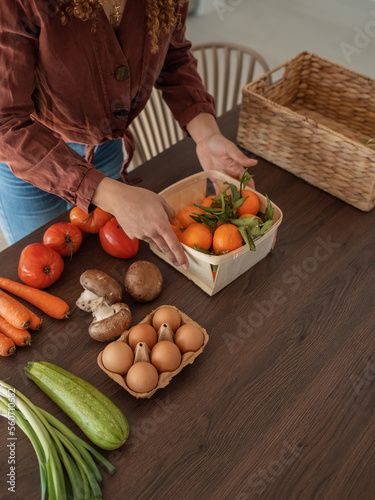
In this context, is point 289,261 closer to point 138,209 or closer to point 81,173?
point 138,209

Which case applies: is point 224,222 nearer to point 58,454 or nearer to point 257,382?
point 257,382

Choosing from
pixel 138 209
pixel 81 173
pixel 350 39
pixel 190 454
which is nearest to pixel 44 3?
pixel 81 173

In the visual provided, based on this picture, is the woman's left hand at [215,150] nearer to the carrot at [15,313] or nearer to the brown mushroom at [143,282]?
the brown mushroom at [143,282]

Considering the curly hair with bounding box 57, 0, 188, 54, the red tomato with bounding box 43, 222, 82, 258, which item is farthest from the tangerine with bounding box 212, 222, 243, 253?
the curly hair with bounding box 57, 0, 188, 54

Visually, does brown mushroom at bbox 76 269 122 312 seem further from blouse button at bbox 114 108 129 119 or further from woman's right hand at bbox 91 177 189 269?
blouse button at bbox 114 108 129 119

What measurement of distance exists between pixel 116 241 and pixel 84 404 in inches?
17.0

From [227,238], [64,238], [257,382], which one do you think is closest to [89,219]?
[64,238]

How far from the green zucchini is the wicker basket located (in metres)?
0.92

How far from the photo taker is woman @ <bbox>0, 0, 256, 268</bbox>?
0.95 m

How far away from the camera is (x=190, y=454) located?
2.85 feet

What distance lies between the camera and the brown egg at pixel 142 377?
2.95 ft

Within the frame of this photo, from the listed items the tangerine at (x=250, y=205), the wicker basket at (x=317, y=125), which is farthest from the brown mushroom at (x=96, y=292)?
the wicker basket at (x=317, y=125)

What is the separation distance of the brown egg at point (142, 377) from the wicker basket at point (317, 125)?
32.2 inches

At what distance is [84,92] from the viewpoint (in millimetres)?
1108
